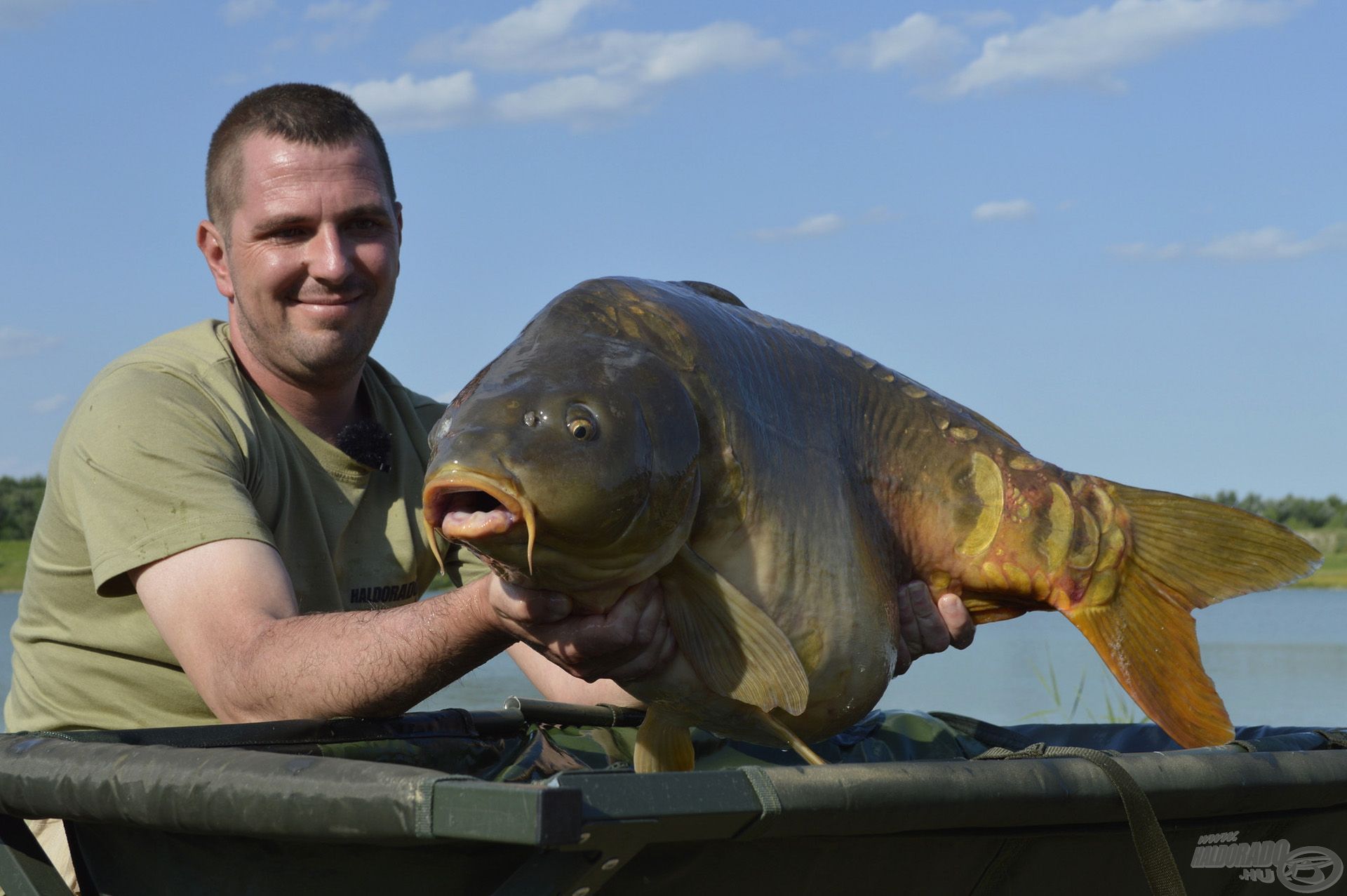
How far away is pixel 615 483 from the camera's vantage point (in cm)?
146

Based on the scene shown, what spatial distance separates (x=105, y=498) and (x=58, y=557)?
27cm

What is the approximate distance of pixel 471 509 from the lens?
1.39 m

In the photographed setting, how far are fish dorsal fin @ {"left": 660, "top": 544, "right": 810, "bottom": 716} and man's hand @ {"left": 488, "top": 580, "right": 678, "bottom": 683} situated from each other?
2 cm

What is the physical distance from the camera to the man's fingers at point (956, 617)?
7.12 ft

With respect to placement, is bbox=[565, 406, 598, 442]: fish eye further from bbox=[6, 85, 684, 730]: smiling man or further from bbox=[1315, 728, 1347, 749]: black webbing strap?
bbox=[1315, 728, 1347, 749]: black webbing strap

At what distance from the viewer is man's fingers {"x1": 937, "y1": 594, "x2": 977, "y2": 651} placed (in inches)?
85.4

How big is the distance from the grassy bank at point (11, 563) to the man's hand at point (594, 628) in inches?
645

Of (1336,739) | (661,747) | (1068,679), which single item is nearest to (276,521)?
(661,747)

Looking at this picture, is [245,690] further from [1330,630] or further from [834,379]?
[1330,630]

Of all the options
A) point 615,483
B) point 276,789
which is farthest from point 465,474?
point 276,789

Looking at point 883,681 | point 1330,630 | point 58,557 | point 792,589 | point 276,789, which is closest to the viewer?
point 276,789

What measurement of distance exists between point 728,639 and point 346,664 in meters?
0.65

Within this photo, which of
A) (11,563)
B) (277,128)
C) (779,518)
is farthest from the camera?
(11,563)

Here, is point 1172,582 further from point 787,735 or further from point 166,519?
point 166,519
